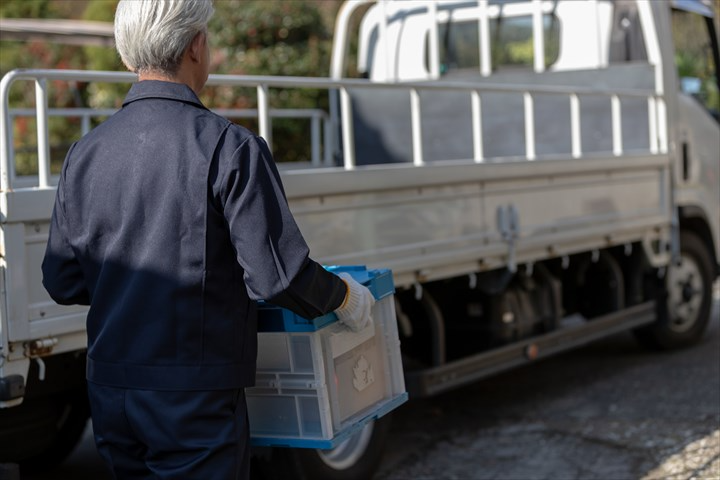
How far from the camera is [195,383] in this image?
8.35ft

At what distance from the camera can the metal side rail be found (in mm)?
5562

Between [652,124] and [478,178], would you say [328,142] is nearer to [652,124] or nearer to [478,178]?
[652,124]

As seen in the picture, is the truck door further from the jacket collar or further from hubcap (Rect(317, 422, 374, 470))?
the jacket collar

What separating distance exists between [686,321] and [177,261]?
6.15 m

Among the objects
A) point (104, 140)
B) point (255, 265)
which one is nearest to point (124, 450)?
point (255, 265)

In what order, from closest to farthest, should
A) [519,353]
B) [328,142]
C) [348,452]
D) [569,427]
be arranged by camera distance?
1. [348,452]
2. [569,427]
3. [519,353]
4. [328,142]

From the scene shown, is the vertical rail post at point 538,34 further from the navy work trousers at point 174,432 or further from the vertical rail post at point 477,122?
the navy work trousers at point 174,432

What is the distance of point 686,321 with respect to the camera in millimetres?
8031

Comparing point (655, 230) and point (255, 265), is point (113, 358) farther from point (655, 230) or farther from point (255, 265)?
point (655, 230)

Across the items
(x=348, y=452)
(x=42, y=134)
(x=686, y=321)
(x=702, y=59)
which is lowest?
(x=686, y=321)

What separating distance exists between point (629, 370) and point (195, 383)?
5.50m

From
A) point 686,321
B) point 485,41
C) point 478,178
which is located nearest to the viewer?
point 478,178

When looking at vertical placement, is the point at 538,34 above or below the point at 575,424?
above

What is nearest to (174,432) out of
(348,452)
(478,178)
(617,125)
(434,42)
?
(348,452)
